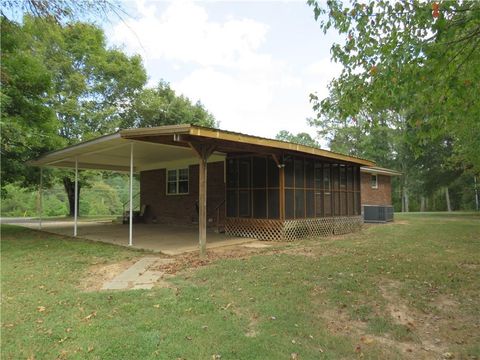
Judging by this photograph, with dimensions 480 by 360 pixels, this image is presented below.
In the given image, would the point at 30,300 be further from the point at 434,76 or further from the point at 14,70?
the point at 14,70

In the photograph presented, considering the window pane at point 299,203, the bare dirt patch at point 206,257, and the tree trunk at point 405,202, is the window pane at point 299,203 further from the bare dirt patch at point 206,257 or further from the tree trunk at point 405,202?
the tree trunk at point 405,202

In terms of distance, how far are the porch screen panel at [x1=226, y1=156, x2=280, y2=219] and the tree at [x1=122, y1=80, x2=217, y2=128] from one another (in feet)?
42.5

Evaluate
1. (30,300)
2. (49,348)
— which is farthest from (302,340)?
(30,300)

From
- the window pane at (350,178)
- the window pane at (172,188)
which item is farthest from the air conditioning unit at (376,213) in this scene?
the window pane at (172,188)

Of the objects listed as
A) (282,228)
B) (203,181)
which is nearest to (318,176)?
(282,228)

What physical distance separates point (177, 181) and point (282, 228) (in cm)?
660

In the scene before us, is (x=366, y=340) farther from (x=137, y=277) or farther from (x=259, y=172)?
(x=259, y=172)

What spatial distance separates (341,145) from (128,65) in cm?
2623

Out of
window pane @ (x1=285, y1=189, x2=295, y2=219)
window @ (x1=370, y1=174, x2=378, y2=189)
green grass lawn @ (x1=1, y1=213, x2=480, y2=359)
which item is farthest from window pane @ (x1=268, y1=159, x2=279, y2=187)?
window @ (x1=370, y1=174, x2=378, y2=189)

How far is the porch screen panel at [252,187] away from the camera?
10688mm

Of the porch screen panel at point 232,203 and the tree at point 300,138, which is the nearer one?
the porch screen panel at point 232,203

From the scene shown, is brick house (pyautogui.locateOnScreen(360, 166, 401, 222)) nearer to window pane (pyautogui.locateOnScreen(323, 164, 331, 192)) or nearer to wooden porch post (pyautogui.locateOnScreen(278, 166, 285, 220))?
window pane (pyautogui.locateOnScreen(323, 164, 331, 192))

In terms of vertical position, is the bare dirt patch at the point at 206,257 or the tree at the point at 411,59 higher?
the tree at the point at 411,59

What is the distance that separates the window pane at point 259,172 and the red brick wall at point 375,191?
10.0 metres
